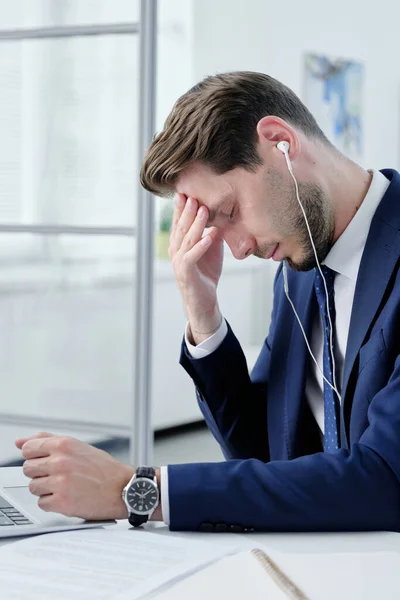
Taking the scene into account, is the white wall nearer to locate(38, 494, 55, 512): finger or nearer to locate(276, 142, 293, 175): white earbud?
locate(276, 142, 293, 175): white earbud

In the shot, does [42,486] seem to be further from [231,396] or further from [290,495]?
[231,396]

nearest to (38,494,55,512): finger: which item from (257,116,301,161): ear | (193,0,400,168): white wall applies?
(257,116,301,161): ear

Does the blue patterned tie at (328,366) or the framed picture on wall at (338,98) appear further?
the framed picture on wall at (338,98)

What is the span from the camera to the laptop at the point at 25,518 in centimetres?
114

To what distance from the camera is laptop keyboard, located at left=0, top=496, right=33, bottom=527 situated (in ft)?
3.80

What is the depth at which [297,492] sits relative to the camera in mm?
1193

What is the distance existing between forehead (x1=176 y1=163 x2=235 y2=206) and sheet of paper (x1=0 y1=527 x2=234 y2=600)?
0.63 meters

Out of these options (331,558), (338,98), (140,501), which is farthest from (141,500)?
(338,98)

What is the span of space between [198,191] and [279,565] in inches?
29.7

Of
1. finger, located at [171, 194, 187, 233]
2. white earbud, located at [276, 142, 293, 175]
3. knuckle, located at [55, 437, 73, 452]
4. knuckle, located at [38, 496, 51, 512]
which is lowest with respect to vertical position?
knuckle, located at [38, 496, 51, 512]

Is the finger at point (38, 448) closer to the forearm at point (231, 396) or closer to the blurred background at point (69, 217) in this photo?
the forearm at point (231, 396)

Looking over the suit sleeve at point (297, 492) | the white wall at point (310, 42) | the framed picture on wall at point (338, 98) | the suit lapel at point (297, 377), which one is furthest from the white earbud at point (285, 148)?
→ the framed picture on wall at point (338, 98)

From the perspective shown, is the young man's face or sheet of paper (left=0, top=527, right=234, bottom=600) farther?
the young man's face

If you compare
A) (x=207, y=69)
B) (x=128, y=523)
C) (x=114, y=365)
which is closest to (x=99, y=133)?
(x=114, y=365)
